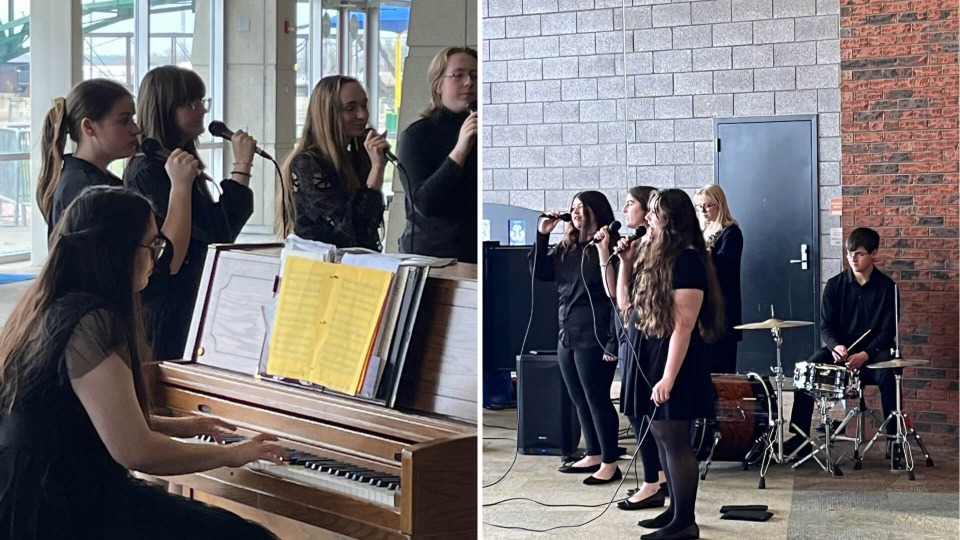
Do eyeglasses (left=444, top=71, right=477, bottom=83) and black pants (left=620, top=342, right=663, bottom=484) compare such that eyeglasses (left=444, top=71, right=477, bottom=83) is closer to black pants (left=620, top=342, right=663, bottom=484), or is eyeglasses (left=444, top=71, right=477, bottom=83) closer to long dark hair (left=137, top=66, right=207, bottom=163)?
long dark hair (left=137, top=66, right=207, bottom=163)

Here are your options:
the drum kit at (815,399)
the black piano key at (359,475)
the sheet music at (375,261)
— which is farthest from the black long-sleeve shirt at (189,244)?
the drum kit at (815,399)

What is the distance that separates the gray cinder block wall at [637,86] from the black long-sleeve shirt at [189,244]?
5.95 ft

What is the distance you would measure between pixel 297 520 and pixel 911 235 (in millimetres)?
2456

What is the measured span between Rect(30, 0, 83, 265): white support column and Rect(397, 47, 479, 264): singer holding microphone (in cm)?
68

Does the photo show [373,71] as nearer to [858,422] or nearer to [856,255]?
[856,255]

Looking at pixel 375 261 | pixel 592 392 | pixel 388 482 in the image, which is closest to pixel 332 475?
pixel 388 482

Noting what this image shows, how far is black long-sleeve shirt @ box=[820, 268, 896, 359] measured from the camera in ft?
11.9

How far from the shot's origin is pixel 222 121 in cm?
212

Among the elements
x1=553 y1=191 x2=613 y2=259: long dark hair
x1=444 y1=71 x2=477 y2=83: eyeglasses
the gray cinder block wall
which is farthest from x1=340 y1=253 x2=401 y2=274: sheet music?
the gray cinder block wall

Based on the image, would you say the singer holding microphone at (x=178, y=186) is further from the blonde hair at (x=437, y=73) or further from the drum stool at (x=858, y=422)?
the drum stool at (x=858, y=422)

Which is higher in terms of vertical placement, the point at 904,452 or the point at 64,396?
the point at 64,396

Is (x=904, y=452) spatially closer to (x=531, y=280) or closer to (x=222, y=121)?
(x=531, y=280)

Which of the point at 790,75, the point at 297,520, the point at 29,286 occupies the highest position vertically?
the point at 790,75

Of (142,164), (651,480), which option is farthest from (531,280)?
(142,164)
